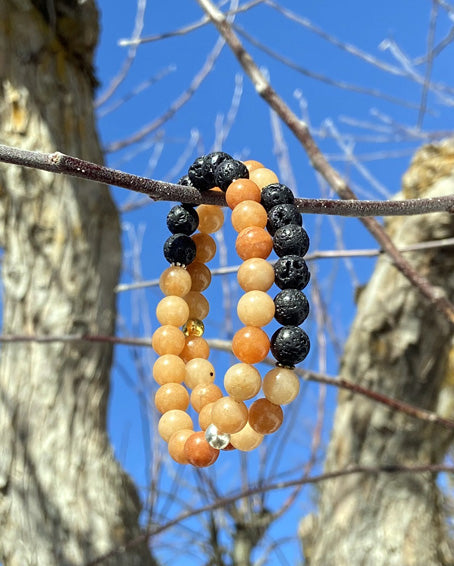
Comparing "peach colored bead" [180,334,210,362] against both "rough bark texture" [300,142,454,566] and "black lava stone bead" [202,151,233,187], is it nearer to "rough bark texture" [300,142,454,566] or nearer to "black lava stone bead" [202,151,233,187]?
"black lava stone bead" [202,151,233,187]

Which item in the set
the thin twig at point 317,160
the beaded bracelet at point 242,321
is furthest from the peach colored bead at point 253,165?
the thin twig at point 317,160

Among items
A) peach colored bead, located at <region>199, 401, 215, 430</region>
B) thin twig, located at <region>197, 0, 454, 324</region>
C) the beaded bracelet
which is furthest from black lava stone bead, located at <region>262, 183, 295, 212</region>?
thin twig, located at <region>197, 0, 454, 324</region>

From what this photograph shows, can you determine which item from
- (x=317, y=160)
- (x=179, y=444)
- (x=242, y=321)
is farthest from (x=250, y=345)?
(x=317, y=160)

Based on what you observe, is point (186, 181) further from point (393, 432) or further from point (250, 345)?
point (393, 432)

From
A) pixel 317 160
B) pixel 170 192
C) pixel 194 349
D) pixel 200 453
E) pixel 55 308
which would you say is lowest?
Result: pixel 200 453

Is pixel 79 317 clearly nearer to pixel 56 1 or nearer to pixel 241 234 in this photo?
pixel 56 1

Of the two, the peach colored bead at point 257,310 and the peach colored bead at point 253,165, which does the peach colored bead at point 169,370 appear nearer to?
the peach colored bead at point 257,310
